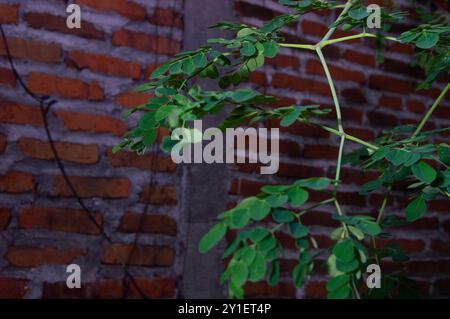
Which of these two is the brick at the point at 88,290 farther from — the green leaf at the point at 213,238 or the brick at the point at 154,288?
the green leaf at the point at 213,238

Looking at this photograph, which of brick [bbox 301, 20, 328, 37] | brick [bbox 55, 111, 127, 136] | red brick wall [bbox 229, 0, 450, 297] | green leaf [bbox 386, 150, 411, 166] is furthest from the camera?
brick [bbox 301, 20, 328, 37]

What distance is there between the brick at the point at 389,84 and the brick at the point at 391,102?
0.09 ft

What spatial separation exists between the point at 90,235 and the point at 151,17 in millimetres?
654

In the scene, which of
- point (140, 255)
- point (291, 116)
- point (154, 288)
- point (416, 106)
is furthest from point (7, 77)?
point (416, 106)

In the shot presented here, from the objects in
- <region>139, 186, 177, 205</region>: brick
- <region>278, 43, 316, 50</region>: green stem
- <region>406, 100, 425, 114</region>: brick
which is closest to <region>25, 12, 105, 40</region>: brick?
<region>139, 186, 177, 205</region>: brick

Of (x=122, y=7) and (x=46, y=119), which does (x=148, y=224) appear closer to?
(x=46, y=119)

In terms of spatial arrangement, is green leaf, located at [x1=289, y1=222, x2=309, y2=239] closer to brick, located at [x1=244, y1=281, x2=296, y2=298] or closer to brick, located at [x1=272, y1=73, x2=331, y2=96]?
brick, located at [x1=244, y1=281, x2=296, y2=298]

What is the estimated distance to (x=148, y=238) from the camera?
157 cm

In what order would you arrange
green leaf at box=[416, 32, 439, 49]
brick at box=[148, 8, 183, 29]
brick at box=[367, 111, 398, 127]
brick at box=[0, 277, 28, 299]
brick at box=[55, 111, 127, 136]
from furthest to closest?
brick at box=[367, 111, 398, 127] → brick at box=[148, 8, 183, 29] → brick at box=[55, 111, 127, 136] → brick at box=[0, 277, 28, 299] → green leaf at box=[416, 32, 439, 49]

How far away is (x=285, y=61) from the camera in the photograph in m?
1.83

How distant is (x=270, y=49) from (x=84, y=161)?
71 centimetres

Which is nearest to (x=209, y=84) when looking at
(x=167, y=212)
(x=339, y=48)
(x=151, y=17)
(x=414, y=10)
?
(x=151, y=17)

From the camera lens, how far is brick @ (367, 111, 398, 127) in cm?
200

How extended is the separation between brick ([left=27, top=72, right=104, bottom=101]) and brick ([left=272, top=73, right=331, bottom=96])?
0.59 meters
